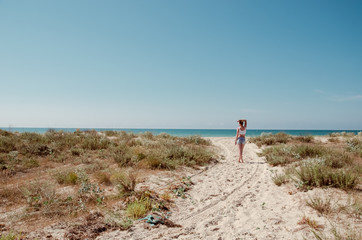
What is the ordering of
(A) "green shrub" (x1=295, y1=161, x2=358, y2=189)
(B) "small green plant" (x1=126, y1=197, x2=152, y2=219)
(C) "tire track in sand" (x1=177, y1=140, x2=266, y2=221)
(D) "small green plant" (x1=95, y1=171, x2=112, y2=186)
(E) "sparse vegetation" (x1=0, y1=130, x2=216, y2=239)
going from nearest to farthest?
1. (B) "small green plant" (x1=126, y1=197, x2=152, y2=219)
2. (E) "sparse vegetation" (x1=0, y1=130, x2=216, y2=239)
3. (C) "tire track in sand" (x1=177, y1=140, x2=266, y2=221)
4. (A) "green shrub" (x1=295, y1=161, x2=358, y2=189)
5. (D) "small green plant" (x1=95, y1=171, x2=112, y2=186)

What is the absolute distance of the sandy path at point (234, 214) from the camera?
11.5ft

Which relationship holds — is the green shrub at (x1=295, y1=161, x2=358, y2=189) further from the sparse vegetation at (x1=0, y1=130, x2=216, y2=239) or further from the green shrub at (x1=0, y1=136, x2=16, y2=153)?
the green shrub at (x1=0, y1=136, x2=16, y2=153)

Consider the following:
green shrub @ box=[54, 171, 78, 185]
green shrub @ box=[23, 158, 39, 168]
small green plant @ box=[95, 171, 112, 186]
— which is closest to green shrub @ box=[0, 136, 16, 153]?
→ green shrub @ box=[23, 158, 39, 168]

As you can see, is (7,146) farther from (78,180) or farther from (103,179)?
(103,179)

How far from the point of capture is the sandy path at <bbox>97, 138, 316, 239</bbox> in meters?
3.50

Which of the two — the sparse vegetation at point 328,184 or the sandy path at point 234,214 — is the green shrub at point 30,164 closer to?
the sandy path at point 234,214

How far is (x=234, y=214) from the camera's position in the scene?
4312 millimetres

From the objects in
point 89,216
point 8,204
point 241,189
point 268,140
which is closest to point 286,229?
point 241,189

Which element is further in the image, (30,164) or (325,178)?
(30,164)

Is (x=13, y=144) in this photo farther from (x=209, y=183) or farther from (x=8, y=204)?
(x=209, y=183)

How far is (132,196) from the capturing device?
5.10 metres

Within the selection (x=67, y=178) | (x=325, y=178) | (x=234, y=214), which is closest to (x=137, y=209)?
(x=234, y=214)

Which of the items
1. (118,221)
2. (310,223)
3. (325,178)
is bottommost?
(118,221)

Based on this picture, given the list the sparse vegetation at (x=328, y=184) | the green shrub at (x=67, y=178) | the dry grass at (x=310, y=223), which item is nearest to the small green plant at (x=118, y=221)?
the green shrub at (x=67, y=178)
